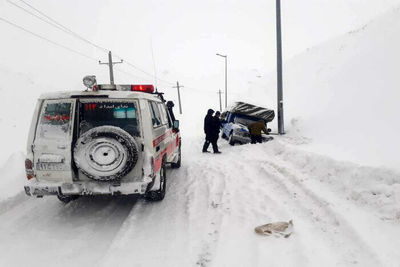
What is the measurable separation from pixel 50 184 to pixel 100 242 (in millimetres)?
1345

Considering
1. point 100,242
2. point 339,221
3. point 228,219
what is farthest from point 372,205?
point 100,242

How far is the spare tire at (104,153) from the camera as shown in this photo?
435 cm

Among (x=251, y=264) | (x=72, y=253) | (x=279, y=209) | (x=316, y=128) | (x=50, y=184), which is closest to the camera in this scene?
(x=251, y=264)

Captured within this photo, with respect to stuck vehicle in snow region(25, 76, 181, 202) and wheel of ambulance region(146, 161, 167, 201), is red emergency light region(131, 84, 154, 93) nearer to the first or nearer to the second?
stuck vehicle in snow region(25, 76, 181, 202)

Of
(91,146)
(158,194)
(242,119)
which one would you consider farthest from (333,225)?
(242,119)

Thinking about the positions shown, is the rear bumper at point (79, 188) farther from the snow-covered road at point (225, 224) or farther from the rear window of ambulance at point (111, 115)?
the rear window of ambulance at point (111, 115)

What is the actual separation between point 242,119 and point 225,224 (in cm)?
1035

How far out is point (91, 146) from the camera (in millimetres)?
4363

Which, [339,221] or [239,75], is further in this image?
[239,75]

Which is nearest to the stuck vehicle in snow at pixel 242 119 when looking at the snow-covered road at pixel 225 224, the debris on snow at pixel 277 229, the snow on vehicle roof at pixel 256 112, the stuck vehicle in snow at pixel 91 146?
the snow on vehicle roof at pixel 256 112

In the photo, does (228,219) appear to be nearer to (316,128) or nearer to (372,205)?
(372,205)

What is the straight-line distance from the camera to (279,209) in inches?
192

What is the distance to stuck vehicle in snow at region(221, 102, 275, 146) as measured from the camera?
43.4ft

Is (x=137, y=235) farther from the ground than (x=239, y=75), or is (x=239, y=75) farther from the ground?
(x=239, y=75)
